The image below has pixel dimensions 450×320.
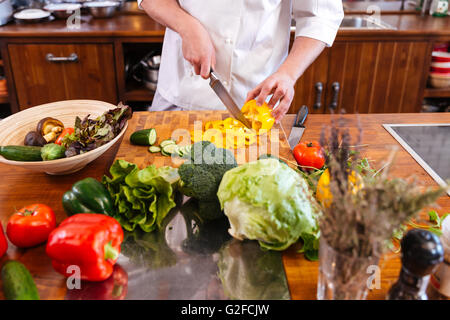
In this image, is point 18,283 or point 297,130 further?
point 297,130

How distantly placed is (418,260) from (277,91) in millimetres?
899

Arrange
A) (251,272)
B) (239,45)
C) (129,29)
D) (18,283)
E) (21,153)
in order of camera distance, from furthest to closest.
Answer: (129,29) → (239,45) → (21,153) → (251,272) → (18,283)

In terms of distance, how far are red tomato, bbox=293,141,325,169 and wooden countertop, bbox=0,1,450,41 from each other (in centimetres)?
170

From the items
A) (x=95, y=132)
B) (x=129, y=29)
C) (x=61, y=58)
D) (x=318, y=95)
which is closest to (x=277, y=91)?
(x=95, y=132)

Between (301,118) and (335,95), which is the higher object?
(301,118)

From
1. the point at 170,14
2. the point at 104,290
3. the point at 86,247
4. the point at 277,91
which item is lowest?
the point at 104,290

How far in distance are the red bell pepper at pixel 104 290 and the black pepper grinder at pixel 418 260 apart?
55 cm

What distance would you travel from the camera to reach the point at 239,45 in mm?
1769

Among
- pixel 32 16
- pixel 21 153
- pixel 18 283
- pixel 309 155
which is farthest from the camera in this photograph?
pixel 32 16

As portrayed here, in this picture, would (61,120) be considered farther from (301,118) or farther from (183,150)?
(301,118)

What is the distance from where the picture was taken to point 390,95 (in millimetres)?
2986

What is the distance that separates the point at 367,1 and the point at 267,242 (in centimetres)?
304

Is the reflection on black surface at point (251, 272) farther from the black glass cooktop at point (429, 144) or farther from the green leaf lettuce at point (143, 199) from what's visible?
the black glass cooktop at point (429, 144)

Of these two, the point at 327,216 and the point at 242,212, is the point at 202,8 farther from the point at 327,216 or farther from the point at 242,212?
the point at 327,216
